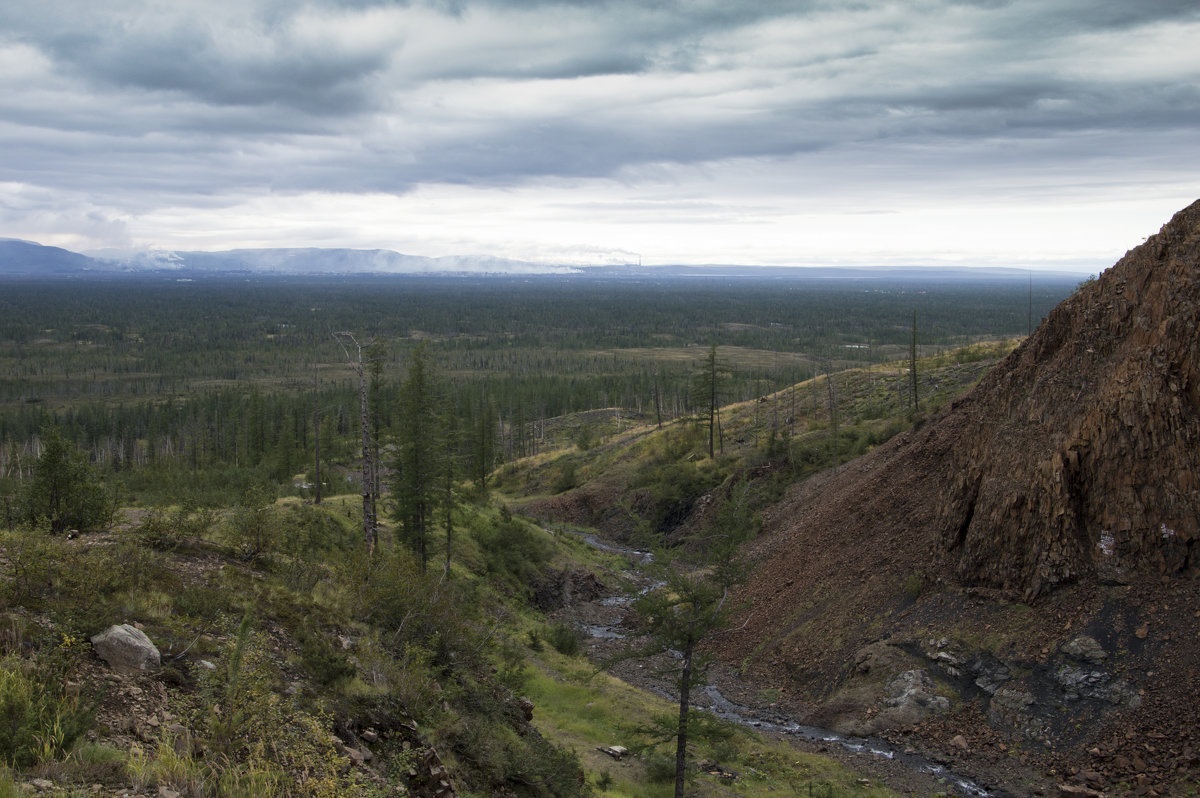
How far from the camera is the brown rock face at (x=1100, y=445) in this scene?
18.5m

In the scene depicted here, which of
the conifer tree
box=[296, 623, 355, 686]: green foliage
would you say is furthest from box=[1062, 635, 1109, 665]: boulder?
the conifer tree

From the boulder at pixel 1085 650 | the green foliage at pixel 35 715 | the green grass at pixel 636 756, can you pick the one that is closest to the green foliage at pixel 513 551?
the green grass at pixel 636 756

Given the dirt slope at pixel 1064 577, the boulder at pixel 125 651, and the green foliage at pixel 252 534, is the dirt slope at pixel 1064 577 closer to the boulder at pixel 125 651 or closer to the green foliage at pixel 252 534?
the green foliage at pixel 252 534

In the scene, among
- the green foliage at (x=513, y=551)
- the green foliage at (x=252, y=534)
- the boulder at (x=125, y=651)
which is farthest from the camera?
the green foliage at (x=513, y=551)

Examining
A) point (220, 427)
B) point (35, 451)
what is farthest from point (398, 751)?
point (35, 451)

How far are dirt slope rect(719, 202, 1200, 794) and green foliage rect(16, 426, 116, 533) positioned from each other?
20.0 meters

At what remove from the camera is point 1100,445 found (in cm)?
1962

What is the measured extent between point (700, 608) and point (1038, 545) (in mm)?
11294

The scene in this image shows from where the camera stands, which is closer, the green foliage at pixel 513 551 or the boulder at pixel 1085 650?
the boulder at pixel 1085 650

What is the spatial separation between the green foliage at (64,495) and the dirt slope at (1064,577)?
788 inches

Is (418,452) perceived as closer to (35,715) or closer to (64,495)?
(64,495)

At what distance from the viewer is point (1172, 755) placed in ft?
48.7

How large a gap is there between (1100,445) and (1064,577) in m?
3.72

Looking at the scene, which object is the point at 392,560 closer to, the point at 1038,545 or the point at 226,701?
the point at 226,701
